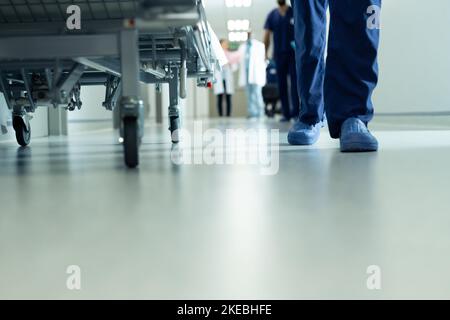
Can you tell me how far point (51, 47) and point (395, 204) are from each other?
77 cm

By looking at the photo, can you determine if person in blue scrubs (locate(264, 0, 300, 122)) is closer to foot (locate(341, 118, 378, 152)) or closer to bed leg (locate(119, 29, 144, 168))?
foot (locate(341, 118, 378, 152))

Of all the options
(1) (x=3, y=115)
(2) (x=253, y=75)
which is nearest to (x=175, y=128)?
(1) (x=3, y=115)

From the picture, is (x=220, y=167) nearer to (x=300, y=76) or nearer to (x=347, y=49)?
(x=347, y=49)

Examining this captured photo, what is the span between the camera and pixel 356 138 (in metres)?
1.55

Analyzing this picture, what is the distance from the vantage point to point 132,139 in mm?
1127

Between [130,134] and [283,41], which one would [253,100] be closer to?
[283,41]

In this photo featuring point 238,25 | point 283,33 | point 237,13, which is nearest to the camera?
point 283,33

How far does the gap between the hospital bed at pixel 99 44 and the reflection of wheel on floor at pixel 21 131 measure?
20cm

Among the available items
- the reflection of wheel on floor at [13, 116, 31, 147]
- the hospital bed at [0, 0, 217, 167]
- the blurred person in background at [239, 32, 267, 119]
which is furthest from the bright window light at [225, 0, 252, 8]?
the hospital bed at [0, 0, 217, 167]

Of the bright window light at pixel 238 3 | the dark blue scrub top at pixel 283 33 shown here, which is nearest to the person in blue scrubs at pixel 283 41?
the dark blue scrub top at pixel 283 33

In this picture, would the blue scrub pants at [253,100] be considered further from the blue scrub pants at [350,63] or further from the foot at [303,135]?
the blue scrub pants at [350,63]

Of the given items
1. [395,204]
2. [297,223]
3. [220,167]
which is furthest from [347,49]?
Result: [297,223]

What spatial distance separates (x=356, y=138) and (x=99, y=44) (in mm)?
841

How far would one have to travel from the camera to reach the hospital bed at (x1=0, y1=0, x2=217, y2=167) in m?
1.06
